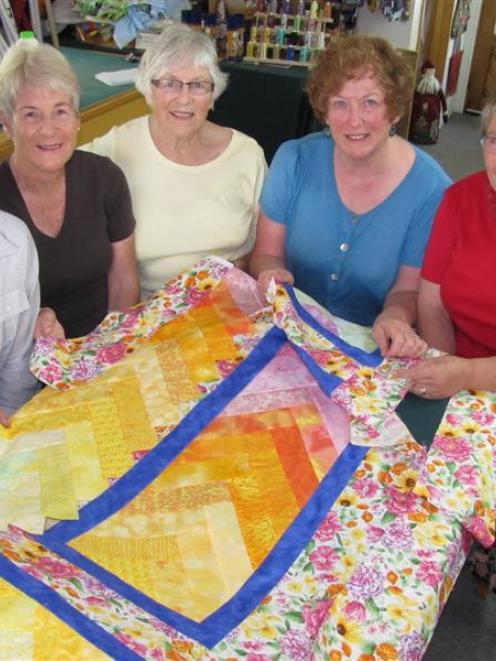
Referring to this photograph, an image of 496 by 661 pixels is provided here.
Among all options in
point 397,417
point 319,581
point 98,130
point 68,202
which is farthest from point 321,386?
point 98,130

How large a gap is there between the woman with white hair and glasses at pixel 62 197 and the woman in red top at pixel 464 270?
0.77 metres

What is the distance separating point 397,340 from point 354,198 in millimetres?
521

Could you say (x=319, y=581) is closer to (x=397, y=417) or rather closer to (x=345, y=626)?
(x=345, y=626)

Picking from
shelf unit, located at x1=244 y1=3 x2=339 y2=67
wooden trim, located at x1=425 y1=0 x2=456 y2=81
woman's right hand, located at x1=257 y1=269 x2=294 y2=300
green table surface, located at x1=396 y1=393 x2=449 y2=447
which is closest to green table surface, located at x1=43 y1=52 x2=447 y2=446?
shelf unit, located at x1=244 y1=3 x2=339 y2=67

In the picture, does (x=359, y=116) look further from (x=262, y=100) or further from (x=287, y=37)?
(x=287, y=37)

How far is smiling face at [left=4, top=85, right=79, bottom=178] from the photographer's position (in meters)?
1.59

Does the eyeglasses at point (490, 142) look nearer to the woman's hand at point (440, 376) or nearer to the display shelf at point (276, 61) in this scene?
the woman's hand at point (440, 376)

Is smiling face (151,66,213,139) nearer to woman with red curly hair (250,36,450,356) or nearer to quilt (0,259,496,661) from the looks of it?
woman with red curly hair (250,36,450,356)

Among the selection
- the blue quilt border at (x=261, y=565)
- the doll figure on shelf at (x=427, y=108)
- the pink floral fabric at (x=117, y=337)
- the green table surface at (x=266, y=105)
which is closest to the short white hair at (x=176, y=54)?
the pink floral fabric at (x=117, y=337)

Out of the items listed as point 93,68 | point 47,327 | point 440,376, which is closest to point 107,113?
point 93,68

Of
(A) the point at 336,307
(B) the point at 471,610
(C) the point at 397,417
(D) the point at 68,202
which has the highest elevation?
(D) the point at 68,202

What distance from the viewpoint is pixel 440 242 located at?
1540mm

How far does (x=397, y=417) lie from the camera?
1.27 meters

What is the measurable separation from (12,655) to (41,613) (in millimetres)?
66
